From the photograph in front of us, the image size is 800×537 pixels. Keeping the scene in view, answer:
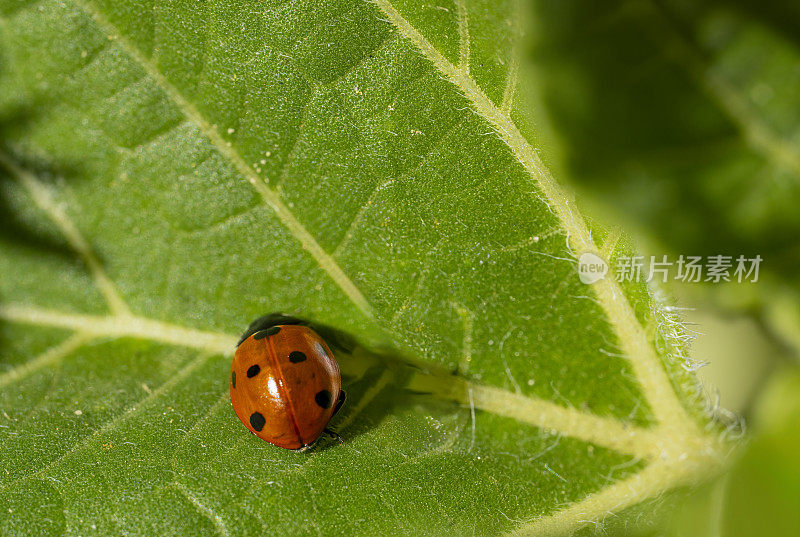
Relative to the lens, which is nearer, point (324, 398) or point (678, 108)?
point (678, 108)

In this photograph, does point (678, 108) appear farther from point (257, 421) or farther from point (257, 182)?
point (257, 421)

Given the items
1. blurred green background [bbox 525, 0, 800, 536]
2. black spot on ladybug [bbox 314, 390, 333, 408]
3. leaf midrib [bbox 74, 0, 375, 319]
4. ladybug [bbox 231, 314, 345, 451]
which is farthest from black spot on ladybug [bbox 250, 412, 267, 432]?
blurred green background [bbox 525, 0, 800, 536]

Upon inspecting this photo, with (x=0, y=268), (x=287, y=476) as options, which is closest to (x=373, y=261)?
(x=287, y=476)

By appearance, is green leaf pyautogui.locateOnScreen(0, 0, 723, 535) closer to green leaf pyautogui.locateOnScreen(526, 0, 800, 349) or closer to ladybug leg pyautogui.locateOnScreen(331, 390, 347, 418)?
ladybug leg pyautogui.locateOnScreen(331, 390, 347, 418)

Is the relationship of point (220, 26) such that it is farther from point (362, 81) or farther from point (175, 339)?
point (175, 339)

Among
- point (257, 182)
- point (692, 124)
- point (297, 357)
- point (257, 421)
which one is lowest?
point (692, 124)

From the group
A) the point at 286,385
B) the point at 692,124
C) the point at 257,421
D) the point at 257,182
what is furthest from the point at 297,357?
the point at 692,124
